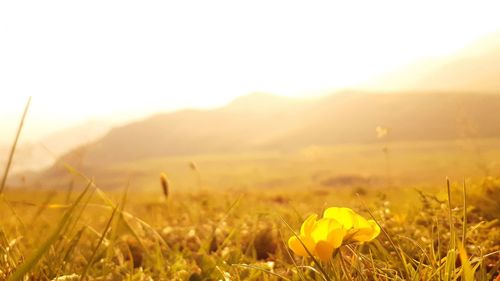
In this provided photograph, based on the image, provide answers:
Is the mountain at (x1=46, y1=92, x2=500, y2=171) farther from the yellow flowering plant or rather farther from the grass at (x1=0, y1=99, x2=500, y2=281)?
the yellow flowering plant

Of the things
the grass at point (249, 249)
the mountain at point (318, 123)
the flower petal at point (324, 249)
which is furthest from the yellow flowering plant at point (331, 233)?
the mountain at point (318, 123)

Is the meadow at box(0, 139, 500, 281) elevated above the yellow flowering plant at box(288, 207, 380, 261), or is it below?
below

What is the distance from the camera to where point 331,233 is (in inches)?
52.8

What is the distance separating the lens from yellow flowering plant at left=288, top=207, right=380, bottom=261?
1.34 metres

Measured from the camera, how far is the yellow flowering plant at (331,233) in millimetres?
1340

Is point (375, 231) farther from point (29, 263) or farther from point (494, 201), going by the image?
point (494, 201)

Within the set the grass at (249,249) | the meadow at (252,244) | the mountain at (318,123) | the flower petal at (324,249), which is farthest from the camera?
the mountain at (318,123)

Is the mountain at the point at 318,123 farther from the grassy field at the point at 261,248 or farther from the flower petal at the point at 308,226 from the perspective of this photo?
the flower petal at the point at 308,226

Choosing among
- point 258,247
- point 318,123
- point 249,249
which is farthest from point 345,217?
point 318,123

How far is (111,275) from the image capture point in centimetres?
234

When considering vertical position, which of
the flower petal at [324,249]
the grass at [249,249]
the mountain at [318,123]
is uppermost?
the flower petal at [324,249]

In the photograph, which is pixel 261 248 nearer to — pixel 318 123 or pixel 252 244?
pixel 252 244

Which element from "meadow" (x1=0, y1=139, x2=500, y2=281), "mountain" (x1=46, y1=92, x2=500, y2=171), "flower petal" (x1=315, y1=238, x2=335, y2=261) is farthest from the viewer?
"mountain" (x1=46, y1=92, x2=500, y2=171)

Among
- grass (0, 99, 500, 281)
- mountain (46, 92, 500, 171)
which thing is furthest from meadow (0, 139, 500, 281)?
mountain (46, 92, 500, 171)
